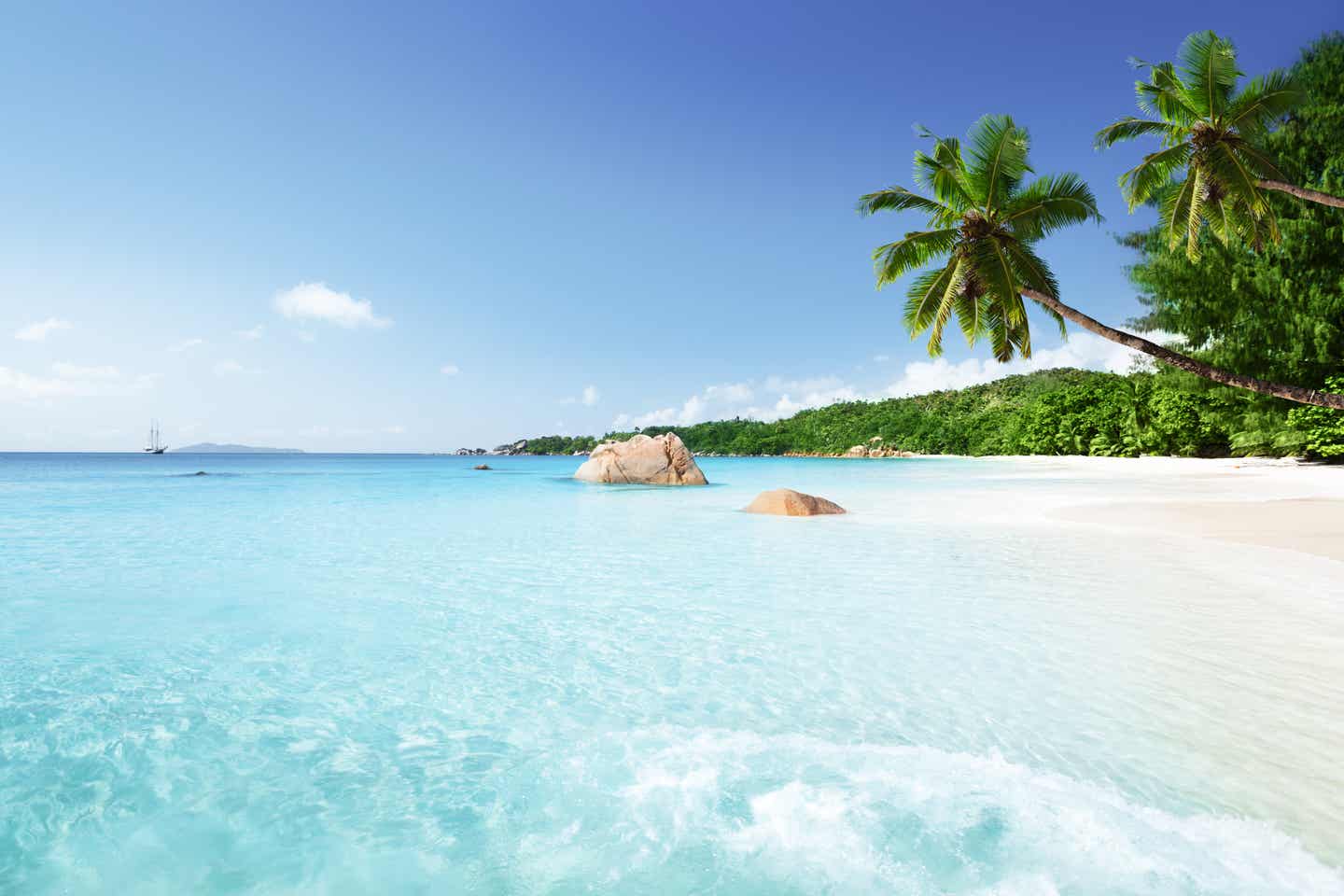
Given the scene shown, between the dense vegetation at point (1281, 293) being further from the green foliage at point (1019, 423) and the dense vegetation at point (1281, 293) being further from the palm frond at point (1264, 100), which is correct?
the green foliage at point (1019, 423)

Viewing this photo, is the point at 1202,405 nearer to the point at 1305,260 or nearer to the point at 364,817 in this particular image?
the point at 1305,260

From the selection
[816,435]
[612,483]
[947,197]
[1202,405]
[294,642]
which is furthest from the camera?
[816,435]

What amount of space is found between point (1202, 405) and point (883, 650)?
3931cm

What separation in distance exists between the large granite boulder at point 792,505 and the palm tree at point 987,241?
4.75 m

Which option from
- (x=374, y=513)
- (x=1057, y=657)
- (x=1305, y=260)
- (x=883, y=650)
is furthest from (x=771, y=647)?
(x=1305, y=260)

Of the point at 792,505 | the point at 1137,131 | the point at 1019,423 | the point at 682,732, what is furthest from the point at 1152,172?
the point at 1019,423

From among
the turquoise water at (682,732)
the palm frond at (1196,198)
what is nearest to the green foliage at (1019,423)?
the palm frond at (1196,198)

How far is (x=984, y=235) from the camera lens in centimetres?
1421

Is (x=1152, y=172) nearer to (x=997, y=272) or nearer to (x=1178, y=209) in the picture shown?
(x=1178, y=209)

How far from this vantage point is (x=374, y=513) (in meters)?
18.7

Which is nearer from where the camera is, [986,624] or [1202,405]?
[986,624]

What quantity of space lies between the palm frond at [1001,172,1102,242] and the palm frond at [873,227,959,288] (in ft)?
4.28

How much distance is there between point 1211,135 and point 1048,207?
10.7ft

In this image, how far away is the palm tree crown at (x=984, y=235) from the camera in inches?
548
